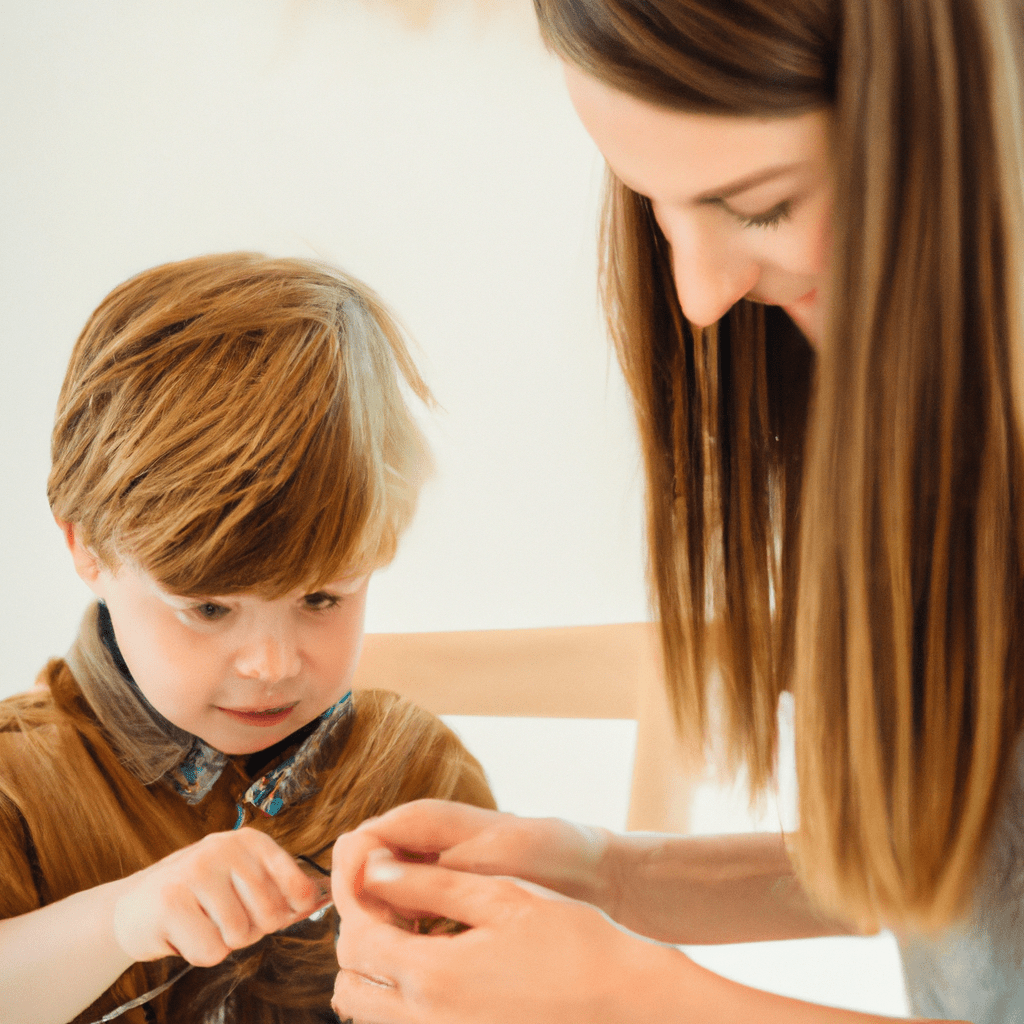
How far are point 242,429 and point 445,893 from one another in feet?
0.79

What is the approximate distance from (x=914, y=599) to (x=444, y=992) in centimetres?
28

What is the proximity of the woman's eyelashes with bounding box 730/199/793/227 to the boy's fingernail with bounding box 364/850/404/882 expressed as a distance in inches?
13.2

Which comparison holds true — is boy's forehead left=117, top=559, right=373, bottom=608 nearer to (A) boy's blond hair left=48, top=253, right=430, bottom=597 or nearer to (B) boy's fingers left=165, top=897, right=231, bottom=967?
(A) boy's blond hair left=48, top=253, right=430, bottom=597

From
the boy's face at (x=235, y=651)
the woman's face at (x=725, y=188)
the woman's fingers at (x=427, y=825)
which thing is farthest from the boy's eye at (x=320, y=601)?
the woman's face at (x=725, y=188)

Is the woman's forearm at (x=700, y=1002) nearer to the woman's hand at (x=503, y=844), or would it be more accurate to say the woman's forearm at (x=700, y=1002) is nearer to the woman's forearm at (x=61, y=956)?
the woman's hand at (x=503, y=844)

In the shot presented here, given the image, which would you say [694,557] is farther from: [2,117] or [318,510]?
[2,117]

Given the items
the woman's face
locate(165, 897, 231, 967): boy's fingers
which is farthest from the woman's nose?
locate(165, 897, 231, 967): boy's fingers

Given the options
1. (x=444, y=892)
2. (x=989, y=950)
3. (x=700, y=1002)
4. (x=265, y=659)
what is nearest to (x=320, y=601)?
(x=265, y=659)

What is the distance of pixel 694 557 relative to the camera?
0.49 meters

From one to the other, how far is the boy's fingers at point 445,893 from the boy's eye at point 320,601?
5.2 inches

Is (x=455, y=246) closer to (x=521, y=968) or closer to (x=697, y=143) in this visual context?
(x=697, y=143)

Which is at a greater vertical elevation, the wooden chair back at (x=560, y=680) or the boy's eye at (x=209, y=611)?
the boy's eye at (x=209, y=611)

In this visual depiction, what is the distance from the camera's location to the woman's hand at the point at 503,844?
0.48 m

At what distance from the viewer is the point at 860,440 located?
408 millimetres
